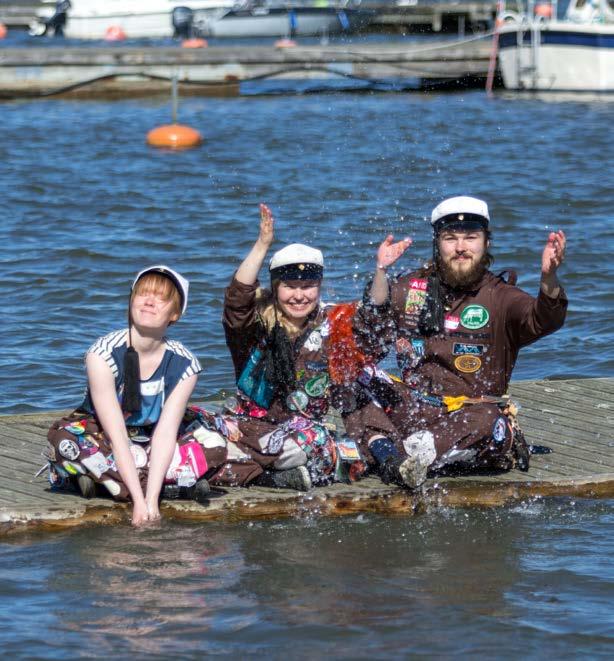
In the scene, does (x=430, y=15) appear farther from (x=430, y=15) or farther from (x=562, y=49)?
(x=562, y=49)

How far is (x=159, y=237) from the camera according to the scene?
1588 centimetres

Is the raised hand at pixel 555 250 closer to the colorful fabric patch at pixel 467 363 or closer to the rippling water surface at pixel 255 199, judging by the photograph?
the colorful fabric patch at pixel 467 363

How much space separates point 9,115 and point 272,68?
21.0 ft

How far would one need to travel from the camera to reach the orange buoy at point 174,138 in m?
23.7

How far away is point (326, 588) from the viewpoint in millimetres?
6027

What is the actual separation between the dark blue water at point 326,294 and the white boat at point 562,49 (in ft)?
1.92

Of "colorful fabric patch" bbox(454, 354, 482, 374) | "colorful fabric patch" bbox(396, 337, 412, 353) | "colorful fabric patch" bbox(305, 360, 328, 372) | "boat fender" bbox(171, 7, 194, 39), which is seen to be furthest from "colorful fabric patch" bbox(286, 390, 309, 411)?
"boat fender" bbox(171, 7, 194, 39)

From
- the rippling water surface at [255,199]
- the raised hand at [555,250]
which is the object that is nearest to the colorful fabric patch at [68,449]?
the raised hand at [555,250]

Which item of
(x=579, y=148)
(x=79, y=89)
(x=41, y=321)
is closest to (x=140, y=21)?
(x=79, y=89)

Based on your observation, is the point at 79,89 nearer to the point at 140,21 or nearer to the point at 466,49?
the point at 466,49

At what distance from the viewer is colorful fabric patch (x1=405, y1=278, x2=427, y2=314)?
7.12m

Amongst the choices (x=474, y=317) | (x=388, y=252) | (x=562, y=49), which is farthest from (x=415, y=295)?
(x=562, y=49)

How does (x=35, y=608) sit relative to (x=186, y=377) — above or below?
below

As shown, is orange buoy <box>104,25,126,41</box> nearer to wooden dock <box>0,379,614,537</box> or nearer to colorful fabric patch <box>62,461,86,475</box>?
wooden dock <box>0,379,614,537</box>
